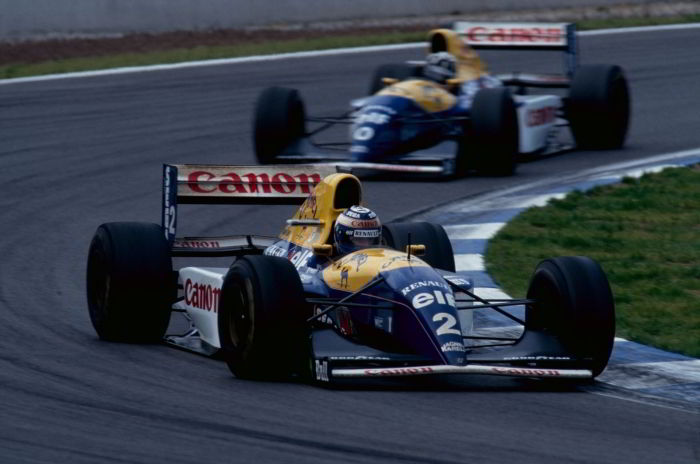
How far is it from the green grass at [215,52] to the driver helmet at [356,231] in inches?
551

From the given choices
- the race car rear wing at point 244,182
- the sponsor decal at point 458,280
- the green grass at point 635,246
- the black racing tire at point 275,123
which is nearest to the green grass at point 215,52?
the black racing tire at point 275,123

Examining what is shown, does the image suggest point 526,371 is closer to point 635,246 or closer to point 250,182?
point 250,182

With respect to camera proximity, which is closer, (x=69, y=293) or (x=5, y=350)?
(x=5, y=350)

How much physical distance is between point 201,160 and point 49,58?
7.49 metres

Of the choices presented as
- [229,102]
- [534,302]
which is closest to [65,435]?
[534,302]

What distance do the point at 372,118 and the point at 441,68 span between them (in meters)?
1.70

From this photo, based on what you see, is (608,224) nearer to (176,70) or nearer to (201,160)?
(201,160)

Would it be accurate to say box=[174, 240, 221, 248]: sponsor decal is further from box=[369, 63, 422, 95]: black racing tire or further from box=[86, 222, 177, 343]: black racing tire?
box=[369, 63, 422, 95]: black racing tire

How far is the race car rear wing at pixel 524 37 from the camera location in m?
17.9

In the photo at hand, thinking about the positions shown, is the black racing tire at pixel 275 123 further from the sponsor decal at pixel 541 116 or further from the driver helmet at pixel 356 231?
the driver helmet at pixel 356 231

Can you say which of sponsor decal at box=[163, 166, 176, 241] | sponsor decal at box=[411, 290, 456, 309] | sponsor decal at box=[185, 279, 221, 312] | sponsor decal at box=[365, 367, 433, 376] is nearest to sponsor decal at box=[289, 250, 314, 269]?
sponsor decal at box=[185, 279, 221, 312]

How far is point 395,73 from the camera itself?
57.6 ft

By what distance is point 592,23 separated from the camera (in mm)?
27078

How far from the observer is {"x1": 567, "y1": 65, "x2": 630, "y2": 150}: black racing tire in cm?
1711
